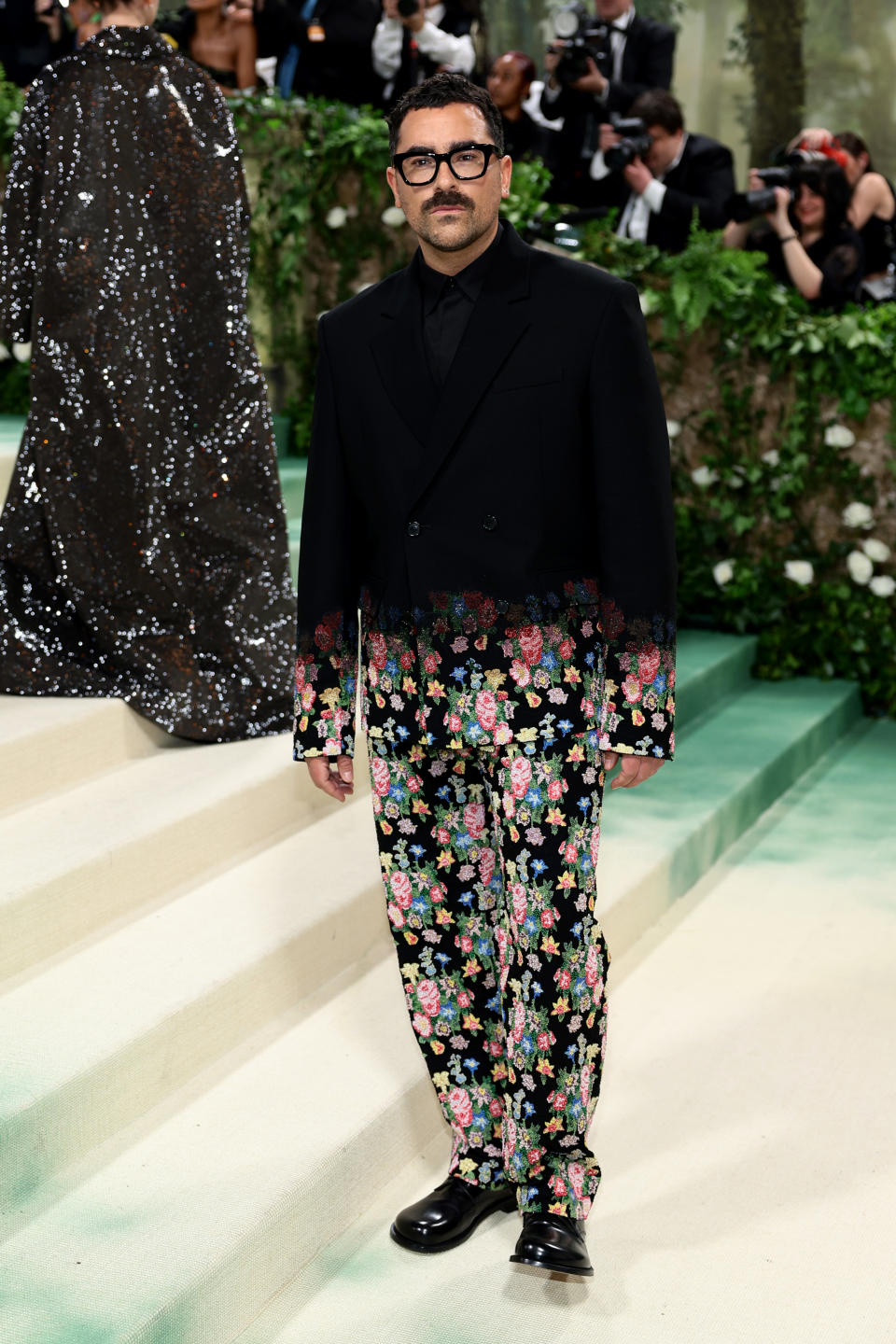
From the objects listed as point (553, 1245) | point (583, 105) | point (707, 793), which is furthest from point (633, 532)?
point (583, 105)

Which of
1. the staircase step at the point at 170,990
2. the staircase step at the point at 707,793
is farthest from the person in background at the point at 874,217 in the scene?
the staircase step at the point at 170,990

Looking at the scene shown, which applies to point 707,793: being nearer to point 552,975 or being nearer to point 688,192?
point 552,975

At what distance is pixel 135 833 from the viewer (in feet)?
10.3

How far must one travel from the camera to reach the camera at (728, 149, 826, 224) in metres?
5.51

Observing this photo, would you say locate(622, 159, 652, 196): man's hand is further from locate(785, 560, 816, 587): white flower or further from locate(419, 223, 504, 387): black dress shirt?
locate(419, 223, 504, 387): black dress shirt

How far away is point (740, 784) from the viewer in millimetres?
4637

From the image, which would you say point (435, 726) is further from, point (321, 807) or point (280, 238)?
point (280, 238)

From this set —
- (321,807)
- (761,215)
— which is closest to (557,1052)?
(321,807)

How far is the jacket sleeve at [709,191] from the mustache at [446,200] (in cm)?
397

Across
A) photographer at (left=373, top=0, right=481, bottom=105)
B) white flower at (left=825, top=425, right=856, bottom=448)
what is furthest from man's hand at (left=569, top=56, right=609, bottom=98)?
white flower at (left=825, top=425, right=856, bottom=448)

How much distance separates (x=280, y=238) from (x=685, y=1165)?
12.6 feet

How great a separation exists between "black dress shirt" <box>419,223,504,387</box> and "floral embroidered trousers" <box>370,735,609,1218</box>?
54cm

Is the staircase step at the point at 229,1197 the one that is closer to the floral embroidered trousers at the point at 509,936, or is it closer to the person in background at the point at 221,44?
the floral embroidered trousers at the point at 509,936

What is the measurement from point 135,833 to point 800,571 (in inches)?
125
